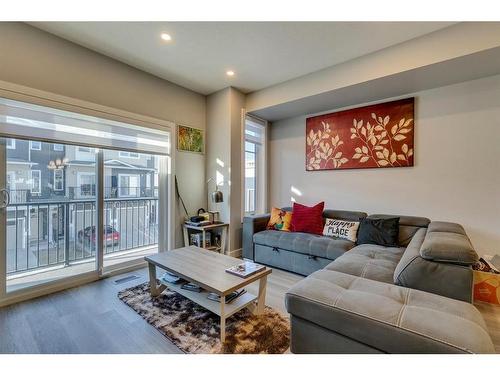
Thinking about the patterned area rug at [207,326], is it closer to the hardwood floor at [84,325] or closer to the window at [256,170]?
the hardwood floor at [84,325]

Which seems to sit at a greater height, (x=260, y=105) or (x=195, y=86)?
(x=195, y=86)

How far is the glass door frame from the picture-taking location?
213cm

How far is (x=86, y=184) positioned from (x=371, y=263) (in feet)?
10.4

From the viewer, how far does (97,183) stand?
2746 millimetres

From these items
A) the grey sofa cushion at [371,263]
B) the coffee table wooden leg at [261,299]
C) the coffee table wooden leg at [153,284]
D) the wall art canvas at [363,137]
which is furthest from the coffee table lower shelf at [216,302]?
the wall art canvas at [363,137]

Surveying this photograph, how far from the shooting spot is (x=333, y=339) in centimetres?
130

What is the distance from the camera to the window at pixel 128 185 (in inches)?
119

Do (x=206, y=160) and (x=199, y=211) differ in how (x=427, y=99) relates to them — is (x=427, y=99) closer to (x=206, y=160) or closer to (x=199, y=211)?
(x=206, y=160)

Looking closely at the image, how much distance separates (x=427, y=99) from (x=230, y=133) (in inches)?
102

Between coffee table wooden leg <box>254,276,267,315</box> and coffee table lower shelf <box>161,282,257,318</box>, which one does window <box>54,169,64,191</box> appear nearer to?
coffee table lower shelf <box>161,282,257,318</box>

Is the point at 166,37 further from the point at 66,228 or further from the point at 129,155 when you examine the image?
the point at 66,228

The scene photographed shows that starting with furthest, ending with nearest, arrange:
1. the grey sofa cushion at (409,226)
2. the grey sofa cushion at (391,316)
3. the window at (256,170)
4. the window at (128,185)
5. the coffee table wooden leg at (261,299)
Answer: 1. the window at (256,170)
2. the window at (128,185)
3. the grey sofa cushion at (409,226)
4. the coffee table wooden leg at (261,299)
5. the grey sofa cushion at (391,316)

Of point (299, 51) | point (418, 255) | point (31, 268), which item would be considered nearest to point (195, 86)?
point (299, 51)

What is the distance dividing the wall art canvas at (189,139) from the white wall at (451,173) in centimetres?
228
